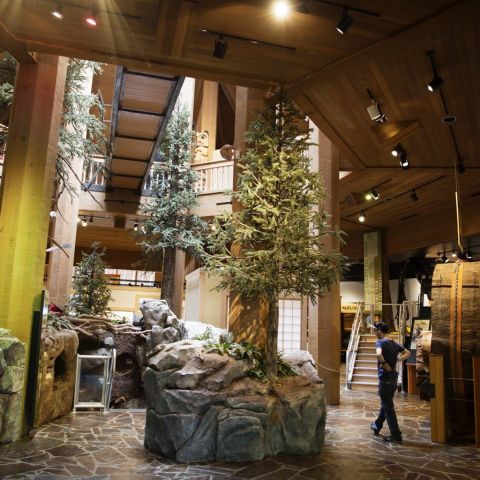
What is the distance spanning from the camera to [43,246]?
6648 millimetres

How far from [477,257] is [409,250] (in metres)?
2.75

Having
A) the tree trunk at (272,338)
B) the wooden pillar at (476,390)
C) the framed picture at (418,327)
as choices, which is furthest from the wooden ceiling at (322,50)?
the framed picture at (418,327)

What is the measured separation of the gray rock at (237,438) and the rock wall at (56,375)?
2.93m

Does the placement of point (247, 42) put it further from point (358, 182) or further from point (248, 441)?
point (358, 182)

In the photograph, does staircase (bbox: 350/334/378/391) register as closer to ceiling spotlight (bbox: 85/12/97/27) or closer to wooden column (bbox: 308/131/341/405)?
wooden column (bbox: 308/131/341/405)

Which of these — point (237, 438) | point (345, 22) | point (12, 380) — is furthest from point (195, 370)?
point (345, 22)

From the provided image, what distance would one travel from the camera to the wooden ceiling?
5242mm

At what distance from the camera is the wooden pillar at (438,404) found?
6.62m

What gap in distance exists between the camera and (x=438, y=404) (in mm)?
6684

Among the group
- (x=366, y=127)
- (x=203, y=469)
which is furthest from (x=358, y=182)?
(x=203, y=469)

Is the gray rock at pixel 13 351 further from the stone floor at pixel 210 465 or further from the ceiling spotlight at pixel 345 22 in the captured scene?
the ceiling spotlight at pixel 345 22

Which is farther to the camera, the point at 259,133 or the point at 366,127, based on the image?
the point at 366,127

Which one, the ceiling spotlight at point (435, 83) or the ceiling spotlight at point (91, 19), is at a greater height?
the ceiling spotlight at point (91, 19)

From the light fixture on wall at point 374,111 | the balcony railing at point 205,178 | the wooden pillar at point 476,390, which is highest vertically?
the balcony railing at point 205,178
